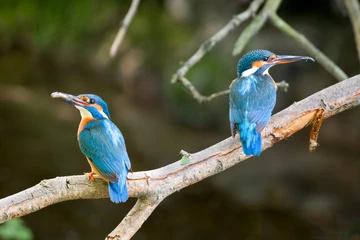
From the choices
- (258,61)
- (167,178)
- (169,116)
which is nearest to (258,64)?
(258,61)

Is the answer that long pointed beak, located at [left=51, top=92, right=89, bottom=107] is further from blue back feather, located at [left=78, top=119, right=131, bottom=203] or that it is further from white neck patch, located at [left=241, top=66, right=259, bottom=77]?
white neck patch, located at [left=241, top=66, right=259, bottom=77]

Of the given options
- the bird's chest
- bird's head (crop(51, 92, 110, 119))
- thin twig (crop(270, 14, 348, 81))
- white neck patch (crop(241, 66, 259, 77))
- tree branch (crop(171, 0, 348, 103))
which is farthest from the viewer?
thin twig (crop(270, 14, 348, 81))

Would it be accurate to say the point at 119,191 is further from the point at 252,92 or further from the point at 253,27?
the point at 253,27

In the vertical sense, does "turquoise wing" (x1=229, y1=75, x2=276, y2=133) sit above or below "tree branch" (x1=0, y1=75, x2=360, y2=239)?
above

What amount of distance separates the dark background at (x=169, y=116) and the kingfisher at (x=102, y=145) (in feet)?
10.9

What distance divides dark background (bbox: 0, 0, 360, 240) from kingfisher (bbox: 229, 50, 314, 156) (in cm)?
285

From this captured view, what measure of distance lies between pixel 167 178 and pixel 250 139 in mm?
367

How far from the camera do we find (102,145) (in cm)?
222

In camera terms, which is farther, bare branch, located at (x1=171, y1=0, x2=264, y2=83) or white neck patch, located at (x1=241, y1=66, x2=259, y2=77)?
bare branch, located at (x1=171, y1=0, x2=264, y2=83)

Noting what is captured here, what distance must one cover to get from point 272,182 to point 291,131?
13.2 feet

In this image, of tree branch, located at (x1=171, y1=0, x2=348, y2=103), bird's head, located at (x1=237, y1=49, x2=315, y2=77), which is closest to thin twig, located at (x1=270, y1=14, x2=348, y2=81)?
tree branch, located at (x1=171, y1=0, x2=348, y2=103)

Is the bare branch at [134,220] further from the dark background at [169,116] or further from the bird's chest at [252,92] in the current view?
the dark background at [169,116]

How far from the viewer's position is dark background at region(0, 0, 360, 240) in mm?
5683

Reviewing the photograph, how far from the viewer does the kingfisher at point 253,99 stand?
88.3 inches
